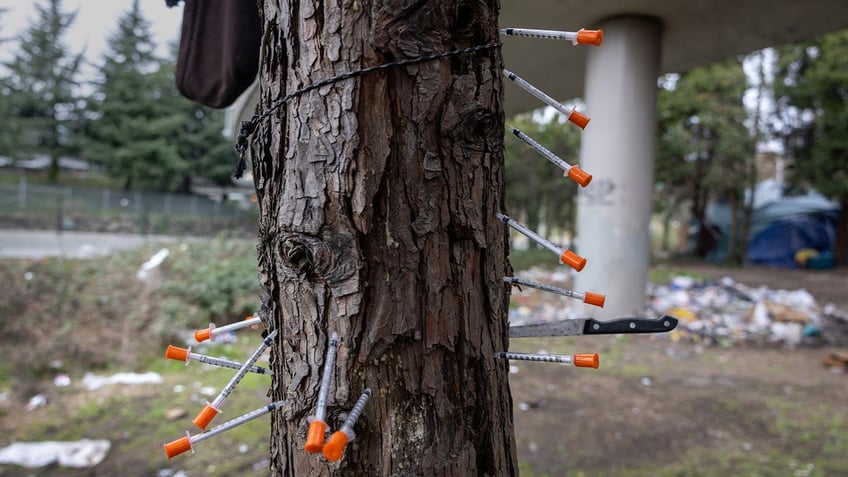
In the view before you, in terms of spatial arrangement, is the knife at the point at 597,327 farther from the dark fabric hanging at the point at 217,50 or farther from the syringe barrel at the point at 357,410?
the dark fabric hanging at the point at 217,50

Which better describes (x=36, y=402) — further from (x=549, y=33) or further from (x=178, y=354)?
(x=549, y=33)

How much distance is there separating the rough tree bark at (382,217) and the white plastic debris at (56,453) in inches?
109

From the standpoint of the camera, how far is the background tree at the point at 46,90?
2031 cm

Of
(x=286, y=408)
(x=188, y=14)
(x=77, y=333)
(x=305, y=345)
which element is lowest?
(x=77, y=333)

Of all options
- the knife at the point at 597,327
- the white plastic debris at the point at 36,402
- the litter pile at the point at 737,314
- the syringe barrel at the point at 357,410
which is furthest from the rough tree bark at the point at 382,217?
the litter pile at the point at 737,314

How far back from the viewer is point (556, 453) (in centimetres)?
289

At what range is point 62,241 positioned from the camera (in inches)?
Result: 469

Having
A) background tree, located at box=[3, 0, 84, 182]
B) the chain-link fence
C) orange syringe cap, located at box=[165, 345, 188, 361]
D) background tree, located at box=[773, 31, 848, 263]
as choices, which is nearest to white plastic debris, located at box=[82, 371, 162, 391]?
orange syringe cap, located at box=[165, 345, 188, 361]

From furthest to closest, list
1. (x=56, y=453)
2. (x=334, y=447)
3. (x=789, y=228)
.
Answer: (x=789, y=228) < (x=56, y=453) < (x=334, y=447)

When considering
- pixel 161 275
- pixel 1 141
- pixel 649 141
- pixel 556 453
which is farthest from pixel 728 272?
pixel 1 141

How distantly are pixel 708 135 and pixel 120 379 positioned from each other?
13.8m

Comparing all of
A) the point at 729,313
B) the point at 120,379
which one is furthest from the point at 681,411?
the point at 120,379

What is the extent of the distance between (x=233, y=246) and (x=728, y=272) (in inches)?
419

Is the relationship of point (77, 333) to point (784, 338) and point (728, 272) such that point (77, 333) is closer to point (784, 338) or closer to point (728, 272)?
point (784, 338)
